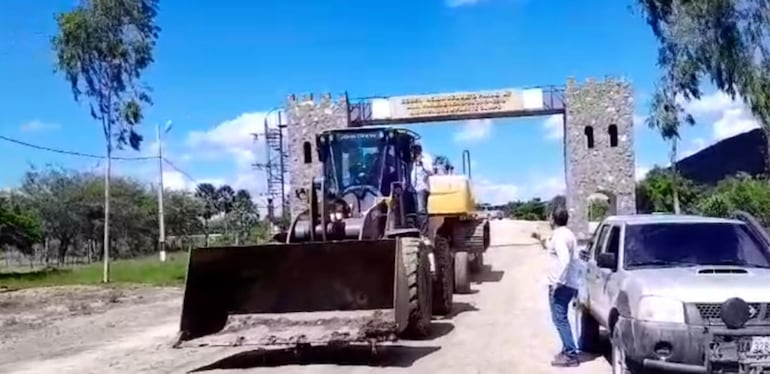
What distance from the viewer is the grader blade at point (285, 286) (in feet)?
36.6

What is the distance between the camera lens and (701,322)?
750cm

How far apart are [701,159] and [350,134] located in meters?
40.1

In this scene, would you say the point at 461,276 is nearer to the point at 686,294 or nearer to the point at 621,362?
the point at 621,362

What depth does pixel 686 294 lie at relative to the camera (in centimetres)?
759

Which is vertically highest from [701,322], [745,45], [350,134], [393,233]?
[745,45]

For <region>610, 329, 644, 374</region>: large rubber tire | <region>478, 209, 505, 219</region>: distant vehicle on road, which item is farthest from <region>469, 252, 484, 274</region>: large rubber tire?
<region>610, 329, 644, 374</region>: large rubber tire

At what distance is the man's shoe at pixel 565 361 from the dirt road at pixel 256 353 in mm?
103

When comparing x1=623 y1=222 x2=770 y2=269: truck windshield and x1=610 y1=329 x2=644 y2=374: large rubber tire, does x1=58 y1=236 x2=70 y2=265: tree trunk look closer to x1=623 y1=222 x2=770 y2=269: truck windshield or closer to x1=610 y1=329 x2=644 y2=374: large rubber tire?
x1=623 y1=222 x2=770 y2=269: truck windshield

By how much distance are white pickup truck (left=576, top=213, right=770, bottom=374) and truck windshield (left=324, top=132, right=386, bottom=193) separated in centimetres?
535

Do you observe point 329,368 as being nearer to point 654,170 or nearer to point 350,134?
point 350,134

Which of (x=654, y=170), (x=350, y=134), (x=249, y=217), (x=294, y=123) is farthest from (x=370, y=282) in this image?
(x=654, y=170)

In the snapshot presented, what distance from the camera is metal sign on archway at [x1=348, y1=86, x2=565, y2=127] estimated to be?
38.5 m

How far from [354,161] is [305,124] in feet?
91.8

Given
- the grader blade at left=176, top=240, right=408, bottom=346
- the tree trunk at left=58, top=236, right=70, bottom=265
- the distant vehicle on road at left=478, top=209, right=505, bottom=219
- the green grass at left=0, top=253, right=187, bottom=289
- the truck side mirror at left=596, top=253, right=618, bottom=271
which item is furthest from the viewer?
the tree trunk at left=58, top=236, right=70, bottom=265
